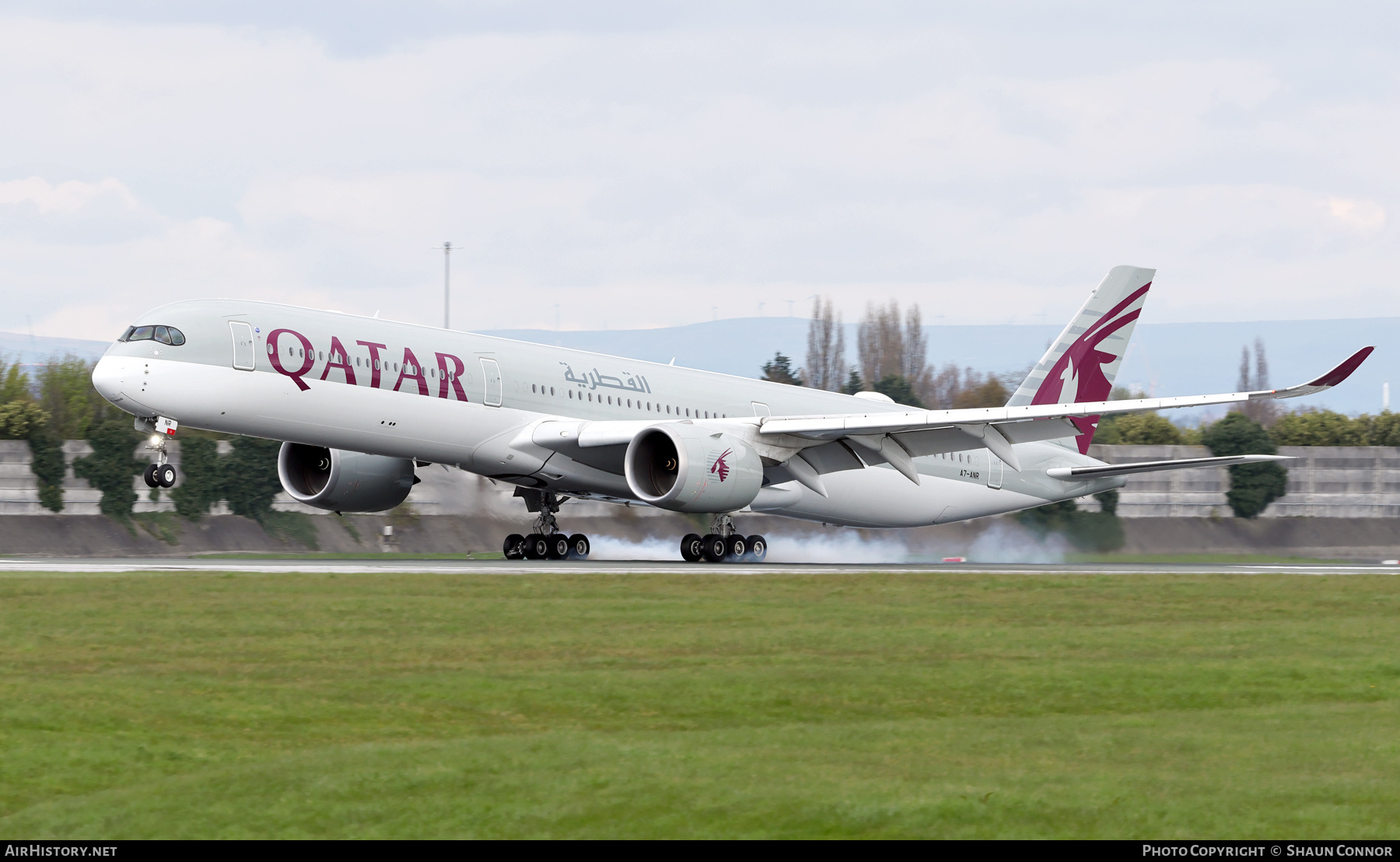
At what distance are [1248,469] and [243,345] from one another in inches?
1549

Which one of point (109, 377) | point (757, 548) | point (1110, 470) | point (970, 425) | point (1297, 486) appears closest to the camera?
point (109, 377)

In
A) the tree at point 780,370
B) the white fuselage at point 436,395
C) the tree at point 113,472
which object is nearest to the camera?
the white fuselage at point 436,395

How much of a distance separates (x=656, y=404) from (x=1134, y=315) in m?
14.7

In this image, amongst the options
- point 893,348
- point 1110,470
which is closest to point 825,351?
point 893,348

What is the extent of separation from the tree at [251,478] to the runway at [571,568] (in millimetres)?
14887

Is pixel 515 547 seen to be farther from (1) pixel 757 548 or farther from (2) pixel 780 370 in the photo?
(2) pixel 780 370

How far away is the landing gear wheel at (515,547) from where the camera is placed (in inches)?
1359

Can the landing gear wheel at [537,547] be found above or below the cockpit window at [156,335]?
below

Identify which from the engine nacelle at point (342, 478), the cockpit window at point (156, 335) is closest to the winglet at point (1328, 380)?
the engine nacelle at point (342, 478)

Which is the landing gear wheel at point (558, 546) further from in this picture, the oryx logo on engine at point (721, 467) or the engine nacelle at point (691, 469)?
the oryx logo on engine at point (721, 467)

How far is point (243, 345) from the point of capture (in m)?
28.5

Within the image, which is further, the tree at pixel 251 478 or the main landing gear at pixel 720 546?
the tree at pixel 251 478

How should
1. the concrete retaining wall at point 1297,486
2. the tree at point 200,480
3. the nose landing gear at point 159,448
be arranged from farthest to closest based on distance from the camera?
1. the concrete retaining wall at point 1297,486
2. the tree at point 200,480
3. the nose landing gear at point 159,448

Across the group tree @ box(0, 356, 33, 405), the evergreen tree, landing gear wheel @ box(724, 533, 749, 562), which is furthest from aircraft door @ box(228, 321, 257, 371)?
tree @ box(0, 356, 33, 405)
